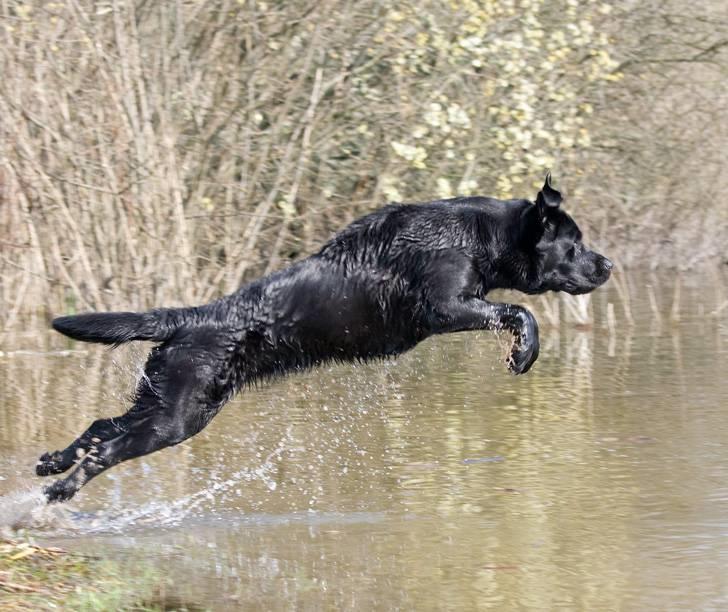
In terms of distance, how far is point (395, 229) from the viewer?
19.8 feet

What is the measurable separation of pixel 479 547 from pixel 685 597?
3.16 ft

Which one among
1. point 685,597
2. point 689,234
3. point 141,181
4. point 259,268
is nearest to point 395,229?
point 685,597

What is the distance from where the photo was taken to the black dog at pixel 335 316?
5730 millimetres

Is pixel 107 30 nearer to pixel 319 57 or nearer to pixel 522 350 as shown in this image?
pixel 319 57

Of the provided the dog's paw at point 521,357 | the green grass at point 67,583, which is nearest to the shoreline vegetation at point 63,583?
the green grass at point 67,583

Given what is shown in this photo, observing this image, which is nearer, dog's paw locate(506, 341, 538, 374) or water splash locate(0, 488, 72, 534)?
water splash locate(0, 488, 72, 534)

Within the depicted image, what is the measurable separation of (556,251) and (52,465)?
2.71 m

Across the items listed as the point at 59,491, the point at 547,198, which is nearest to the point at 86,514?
the point at 59,491

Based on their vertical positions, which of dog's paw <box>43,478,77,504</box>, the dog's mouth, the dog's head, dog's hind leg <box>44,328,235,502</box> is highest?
the dog's head

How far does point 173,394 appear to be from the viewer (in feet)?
18.8

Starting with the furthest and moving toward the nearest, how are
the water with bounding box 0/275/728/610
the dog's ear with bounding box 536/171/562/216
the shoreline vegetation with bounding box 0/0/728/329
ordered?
1. the shoreline vegetation with bounding box 0/0/728/329
2. the dog's ear with bounding box 536/171/562/216
3. the water with bounding box 0/275/728/610

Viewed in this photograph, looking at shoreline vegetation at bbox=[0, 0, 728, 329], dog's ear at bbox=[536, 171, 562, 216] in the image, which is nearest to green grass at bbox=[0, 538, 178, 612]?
dog's ear at bbox=[536, 171, 562, 216]

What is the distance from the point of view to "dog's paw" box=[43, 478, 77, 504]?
5566 mm

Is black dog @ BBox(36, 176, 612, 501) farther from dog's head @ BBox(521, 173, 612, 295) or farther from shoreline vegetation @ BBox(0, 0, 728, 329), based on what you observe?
shoreline vegetation @ BBox(0, 0, 728, 329)
